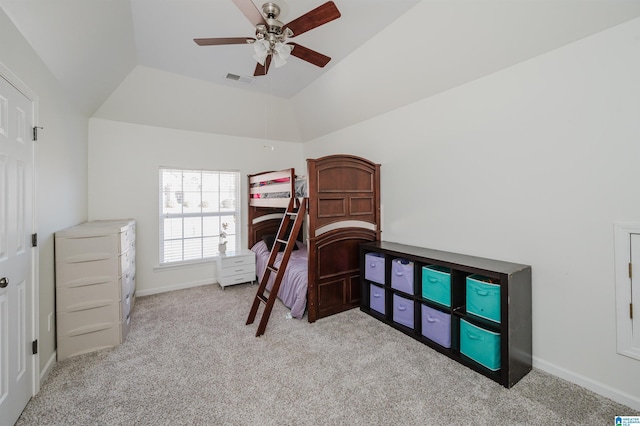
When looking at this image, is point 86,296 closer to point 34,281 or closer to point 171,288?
point 34,281

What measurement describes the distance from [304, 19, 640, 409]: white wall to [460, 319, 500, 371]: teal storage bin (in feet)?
1.58

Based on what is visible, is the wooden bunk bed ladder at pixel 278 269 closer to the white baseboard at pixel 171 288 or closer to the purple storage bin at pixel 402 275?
the purple storage bin at pixel 402 275

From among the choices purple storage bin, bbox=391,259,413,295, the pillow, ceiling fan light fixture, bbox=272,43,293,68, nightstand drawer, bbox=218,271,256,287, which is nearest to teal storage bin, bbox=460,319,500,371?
purple storage bin, bbox=391,259,413,295

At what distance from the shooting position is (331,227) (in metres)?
3.33

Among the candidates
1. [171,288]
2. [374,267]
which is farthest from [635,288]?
[171,288]

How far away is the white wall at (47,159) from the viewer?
176 cm

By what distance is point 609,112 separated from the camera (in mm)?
1886

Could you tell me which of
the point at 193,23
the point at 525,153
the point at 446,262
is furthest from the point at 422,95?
the point at 193,23

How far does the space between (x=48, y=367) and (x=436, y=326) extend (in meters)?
3.36

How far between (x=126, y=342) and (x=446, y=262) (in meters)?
3.23

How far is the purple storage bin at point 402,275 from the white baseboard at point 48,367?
10.4 ft

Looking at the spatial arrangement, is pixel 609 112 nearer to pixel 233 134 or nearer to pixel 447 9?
pixel 447 9

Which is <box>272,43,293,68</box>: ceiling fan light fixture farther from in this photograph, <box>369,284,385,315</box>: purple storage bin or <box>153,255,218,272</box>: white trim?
<box>153,255,218,272</box>: white trim

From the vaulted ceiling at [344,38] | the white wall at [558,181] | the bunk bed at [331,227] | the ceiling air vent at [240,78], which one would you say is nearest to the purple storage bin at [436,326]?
the white wall at [558,181]
